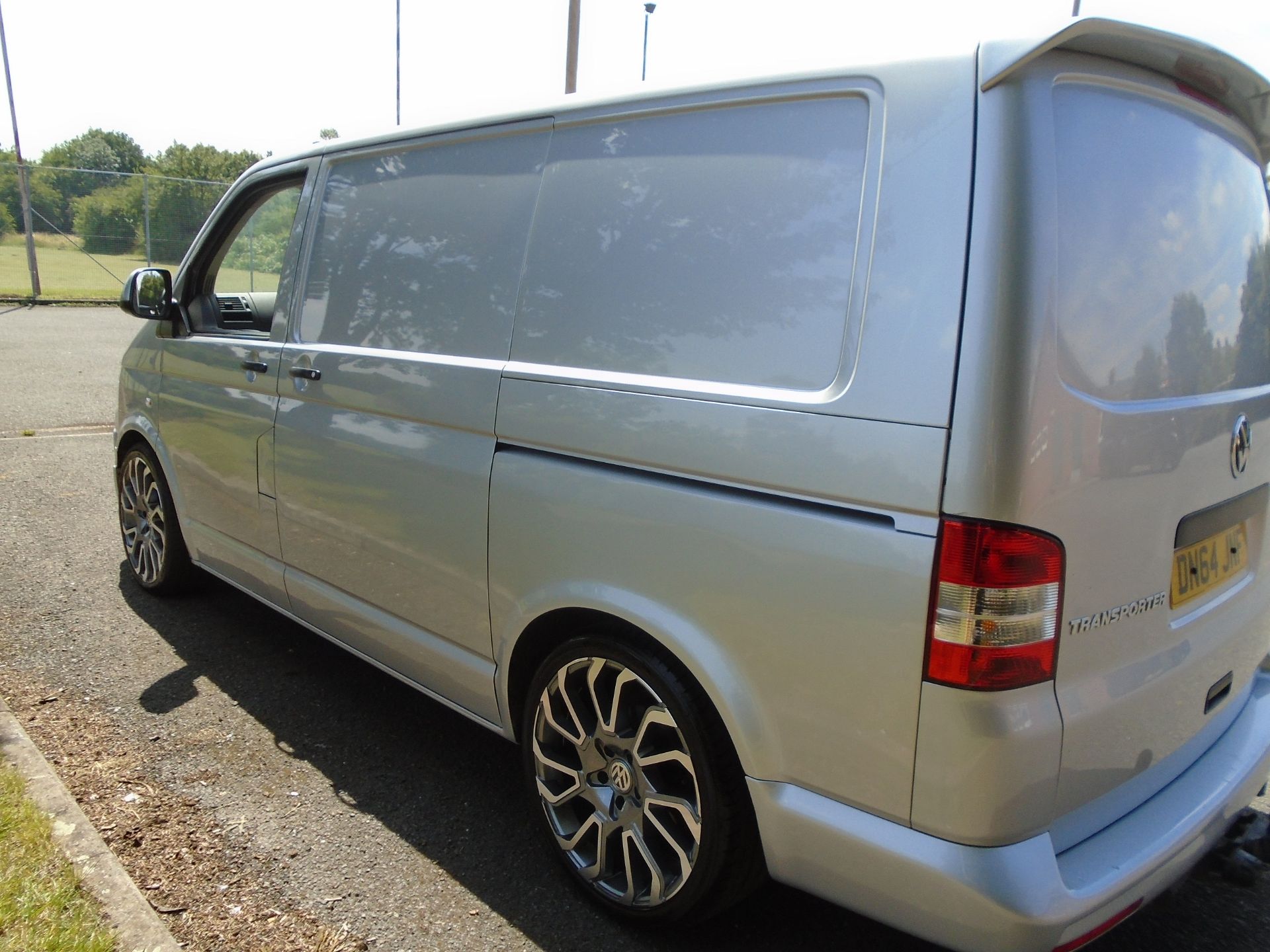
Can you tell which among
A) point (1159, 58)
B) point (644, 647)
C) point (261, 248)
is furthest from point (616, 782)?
point (261, 248)

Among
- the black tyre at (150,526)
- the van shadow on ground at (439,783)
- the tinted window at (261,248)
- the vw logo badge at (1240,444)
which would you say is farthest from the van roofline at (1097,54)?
the black tyre at (150,526)

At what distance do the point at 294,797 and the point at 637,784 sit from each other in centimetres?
132

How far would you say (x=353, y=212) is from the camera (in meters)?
3.40

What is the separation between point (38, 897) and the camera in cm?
243

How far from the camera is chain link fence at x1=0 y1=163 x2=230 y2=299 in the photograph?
21250mm

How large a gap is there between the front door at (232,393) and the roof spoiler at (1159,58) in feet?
8.83

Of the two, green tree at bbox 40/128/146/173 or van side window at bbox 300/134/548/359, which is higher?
green tree at bbox 40/128/146/173

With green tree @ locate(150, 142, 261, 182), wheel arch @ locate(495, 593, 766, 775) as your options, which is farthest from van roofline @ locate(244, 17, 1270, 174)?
green tree @ locate(150, 142, 261, 182)

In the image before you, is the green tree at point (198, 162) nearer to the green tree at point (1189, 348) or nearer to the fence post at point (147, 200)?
the fence post at point (147, 200)

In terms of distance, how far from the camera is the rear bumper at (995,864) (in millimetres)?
1805

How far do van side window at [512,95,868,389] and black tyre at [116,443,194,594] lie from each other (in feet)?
9.17

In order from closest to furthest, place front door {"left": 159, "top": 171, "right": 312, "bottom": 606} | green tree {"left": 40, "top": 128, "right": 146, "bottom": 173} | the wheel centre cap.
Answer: the wheel centre cap → front door {"left": 159, "top": 171, "right": 312, "bottom": 606} → green tree {"left": 40, "top": 128, "right": 146, "bottom": 173}

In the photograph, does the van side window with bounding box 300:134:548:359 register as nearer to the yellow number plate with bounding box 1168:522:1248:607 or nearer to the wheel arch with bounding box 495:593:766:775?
the wheel arch with bounding box 495:593:766:775

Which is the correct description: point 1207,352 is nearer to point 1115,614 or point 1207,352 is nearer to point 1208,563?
point 1208,563
